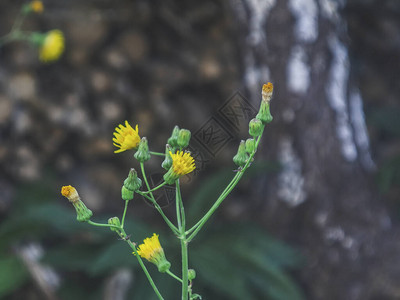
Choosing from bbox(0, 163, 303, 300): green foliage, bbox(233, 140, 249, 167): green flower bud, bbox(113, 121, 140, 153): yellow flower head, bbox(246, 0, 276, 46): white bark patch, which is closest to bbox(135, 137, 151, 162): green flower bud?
bbox(113, 121, 140, 153): yellow flower head

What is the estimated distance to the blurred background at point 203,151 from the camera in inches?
71.1

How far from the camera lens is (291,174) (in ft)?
6.23

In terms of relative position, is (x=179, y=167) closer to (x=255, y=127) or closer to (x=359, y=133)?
(x=255, y=127)

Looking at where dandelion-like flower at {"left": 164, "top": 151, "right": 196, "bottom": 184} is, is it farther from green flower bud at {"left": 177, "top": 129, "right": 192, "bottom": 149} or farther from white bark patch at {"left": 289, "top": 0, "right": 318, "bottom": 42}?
white bark patch at {"left": 289, "top": 0, "right": 318, "bottom": 42}

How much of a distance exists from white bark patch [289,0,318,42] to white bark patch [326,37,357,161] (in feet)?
0.32

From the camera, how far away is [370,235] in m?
1.91

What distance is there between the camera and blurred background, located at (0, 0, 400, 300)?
5.93ft

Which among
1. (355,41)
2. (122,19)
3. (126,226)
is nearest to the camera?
(126,226)

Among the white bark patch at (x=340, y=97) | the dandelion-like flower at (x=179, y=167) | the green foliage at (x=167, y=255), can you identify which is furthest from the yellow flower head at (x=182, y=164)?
the white bark patch at (x=340, y=97)

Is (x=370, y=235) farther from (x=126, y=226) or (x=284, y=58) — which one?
(x=126, y=226)

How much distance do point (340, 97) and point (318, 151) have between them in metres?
0.25

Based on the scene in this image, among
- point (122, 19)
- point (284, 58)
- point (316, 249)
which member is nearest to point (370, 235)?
point (316, 249)

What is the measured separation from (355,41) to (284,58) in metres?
0.97

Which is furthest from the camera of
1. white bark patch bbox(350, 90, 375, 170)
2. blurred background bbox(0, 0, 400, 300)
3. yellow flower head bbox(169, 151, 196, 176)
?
white bark patch bbox(350, 90, 375, 170)
